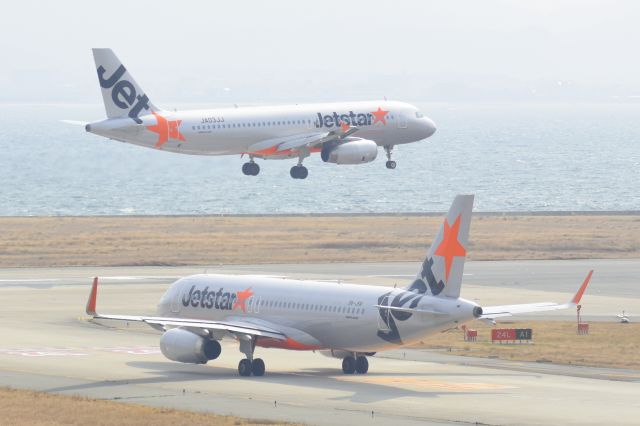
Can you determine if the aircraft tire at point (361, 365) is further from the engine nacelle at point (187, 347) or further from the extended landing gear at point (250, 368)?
the engine nacelle at point (187, 347)

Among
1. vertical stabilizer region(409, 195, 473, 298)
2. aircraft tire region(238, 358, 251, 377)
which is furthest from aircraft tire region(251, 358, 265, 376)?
vertical stabilizer region(409, 195, 473, 298)

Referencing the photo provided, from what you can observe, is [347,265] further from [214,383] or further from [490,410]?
[490,410]

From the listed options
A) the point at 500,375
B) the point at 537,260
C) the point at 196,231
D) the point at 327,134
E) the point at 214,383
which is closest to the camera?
the point at 214,383

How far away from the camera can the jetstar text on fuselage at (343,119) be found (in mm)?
115944

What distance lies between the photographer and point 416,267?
120 m

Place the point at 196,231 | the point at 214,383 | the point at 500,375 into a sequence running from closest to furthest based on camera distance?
the point at 214,383
the point at 500,375
the point at 196,231

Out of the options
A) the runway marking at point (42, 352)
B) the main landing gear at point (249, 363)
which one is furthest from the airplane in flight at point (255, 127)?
the main landing gear at point (249, 363)

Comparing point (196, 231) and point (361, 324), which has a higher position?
point (196, 231)

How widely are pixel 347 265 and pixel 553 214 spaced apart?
51.2 meters

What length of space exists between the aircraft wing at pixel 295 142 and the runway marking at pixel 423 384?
49.7m

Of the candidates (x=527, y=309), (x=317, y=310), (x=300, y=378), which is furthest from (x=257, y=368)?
(x=527, y=309)

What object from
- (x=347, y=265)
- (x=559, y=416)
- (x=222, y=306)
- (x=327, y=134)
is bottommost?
(x=559, y=416)

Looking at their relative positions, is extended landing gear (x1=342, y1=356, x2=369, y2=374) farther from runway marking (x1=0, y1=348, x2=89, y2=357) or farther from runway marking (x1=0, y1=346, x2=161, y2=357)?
runway marking (x1=0, y1=348, x2=89, y2=357)

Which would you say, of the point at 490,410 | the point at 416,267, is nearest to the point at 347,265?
the point at 416,267
